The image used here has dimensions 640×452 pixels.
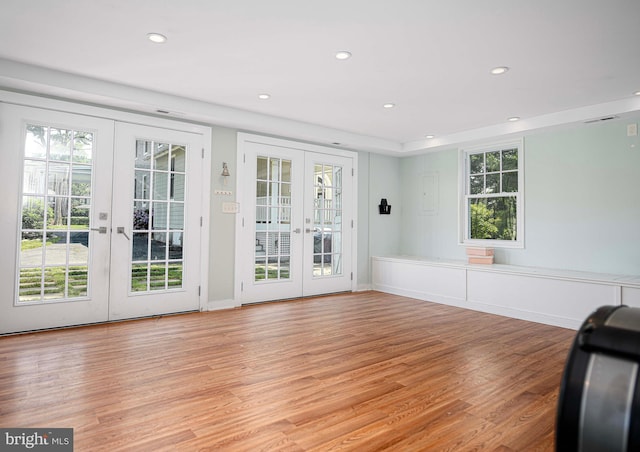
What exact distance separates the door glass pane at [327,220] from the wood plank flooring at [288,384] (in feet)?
5.81

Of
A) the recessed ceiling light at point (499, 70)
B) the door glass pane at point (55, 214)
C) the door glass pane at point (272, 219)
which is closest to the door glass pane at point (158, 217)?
the door glass pane at point (55, 214)

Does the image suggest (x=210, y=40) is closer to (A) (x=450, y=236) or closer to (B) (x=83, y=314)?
(B) (x=83, y=314)

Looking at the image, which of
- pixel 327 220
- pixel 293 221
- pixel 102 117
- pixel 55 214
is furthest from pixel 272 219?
pixel 55 214

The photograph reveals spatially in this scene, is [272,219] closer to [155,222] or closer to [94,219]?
[155,222]

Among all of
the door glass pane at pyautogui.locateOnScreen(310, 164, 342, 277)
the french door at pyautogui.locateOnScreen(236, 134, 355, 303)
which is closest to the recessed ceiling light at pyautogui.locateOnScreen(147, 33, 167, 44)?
the french door at pyautogui.locateOnScreen(236, 134, 355, 303)

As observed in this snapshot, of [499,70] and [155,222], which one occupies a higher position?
[499,70]

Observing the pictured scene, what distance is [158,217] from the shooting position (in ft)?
14.6

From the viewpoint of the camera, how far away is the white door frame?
3.58 meters

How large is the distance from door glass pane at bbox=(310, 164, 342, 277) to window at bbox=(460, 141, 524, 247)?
6.39ft

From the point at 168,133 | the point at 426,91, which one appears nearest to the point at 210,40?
the point at 168,133

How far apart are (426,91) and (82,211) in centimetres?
377

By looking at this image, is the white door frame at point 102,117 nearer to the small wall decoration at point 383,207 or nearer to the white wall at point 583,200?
the small wall decoration at point 383,207

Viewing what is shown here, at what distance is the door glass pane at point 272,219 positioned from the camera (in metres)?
5.24

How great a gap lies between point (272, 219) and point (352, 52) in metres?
2.78
